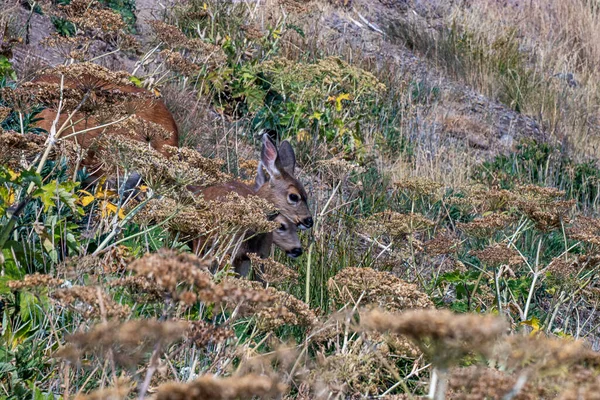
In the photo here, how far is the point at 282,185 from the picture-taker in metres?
6.35

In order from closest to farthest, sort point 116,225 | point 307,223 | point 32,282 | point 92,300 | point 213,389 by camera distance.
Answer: point 213,389
point 92,300
point 32,282
point 116,225
point 307,223

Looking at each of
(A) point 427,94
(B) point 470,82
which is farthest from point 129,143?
(B) point 470,82

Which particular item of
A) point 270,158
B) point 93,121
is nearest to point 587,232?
point 270,158

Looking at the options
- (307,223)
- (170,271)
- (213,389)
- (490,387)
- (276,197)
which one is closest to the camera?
(213,389)

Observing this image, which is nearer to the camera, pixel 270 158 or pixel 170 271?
pixel 170 271

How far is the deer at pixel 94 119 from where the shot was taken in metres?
3.79

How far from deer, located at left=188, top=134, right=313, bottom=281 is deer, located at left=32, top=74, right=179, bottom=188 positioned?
59cm

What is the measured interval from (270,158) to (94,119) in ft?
5.29

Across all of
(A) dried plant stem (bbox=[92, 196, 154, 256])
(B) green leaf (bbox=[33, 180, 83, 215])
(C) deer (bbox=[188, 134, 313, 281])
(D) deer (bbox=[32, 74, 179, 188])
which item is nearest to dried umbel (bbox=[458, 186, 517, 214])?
(C) deer (bbox=[188, 134, 313, 281])

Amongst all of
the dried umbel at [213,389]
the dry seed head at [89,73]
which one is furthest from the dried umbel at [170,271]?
the dry seed head at [89,73]

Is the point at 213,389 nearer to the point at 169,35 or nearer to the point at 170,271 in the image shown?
the point at 170,271

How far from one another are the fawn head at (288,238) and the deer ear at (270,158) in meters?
0.51

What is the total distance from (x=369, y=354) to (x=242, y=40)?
23.1ft

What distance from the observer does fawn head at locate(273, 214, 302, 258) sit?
5.76 metres
